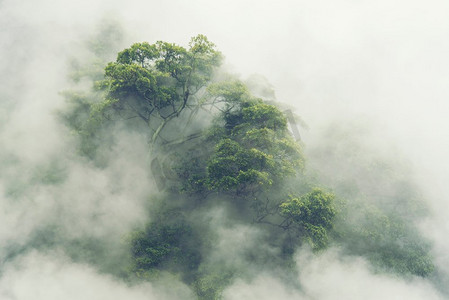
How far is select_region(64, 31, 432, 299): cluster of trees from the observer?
11500 mm

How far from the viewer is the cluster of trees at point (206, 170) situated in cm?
1150

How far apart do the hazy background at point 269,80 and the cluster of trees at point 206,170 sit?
2.82ft

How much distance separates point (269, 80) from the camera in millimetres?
20453

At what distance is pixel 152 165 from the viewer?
1462 cm

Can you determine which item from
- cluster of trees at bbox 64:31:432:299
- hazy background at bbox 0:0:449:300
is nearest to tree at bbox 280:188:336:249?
cluster of trees at bbox 64:31:432:299

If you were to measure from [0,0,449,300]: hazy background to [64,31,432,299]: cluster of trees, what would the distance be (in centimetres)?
86

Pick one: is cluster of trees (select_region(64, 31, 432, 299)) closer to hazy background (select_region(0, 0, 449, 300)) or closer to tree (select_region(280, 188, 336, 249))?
tree (select_region(280, 188, 336, 249))

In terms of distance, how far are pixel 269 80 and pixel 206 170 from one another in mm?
9581

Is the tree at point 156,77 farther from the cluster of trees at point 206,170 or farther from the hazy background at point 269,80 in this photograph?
the hazy background at point 269,80

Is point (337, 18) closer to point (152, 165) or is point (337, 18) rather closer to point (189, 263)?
point (152, 165)

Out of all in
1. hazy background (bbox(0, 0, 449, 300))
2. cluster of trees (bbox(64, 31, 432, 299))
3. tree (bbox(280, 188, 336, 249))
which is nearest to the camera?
tree (bbox(280, 188, 336, 249))

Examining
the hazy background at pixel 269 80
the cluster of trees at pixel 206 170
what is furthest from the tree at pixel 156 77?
the hazy background at pixel 269 80

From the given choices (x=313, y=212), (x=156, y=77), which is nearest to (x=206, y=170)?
(x=313, y=212)

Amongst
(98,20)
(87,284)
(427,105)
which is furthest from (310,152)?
(98,20)
